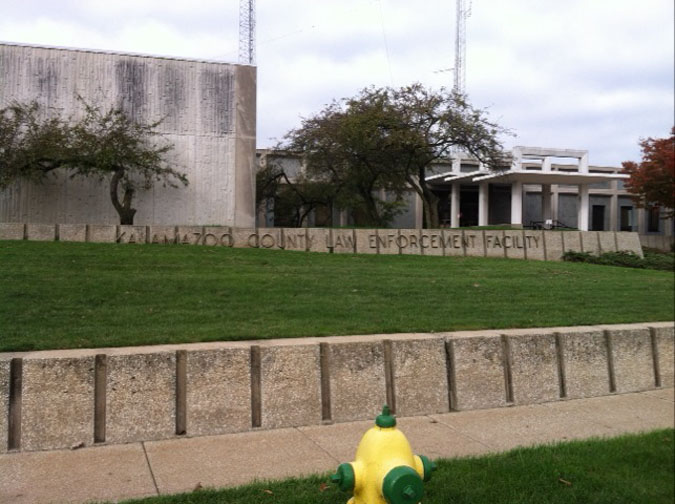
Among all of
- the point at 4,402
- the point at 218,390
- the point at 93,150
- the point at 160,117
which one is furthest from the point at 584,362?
the point at 93,150

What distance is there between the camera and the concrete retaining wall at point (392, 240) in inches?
503

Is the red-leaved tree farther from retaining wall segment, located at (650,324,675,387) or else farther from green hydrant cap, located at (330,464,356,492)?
green hydrant cap, located at (330,464,356,492)

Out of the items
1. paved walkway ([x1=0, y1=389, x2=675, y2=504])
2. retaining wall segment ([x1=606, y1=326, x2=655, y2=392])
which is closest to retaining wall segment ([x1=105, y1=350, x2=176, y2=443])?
paved walkway ([x1=0, y1=389, x2=675, y2=504])

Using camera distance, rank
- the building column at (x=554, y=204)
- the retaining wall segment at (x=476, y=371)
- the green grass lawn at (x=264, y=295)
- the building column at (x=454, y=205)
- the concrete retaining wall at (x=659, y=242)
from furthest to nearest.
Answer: the concrete retaining wall at (x=659, y=242)
the building column at (x=454, y=205)
the building column at (x=554, y=204)
the retaining wall segment at (x=476, y=371)
the green grass lawn at (x=264, y=295)

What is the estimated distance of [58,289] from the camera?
23.9 ft

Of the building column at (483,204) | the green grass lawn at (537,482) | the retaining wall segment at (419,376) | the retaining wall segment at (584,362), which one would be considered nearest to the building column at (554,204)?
the building column at (483,204)

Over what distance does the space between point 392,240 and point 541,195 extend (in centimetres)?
573

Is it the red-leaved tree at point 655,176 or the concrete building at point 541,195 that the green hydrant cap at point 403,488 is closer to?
the concrete building at point 541,195

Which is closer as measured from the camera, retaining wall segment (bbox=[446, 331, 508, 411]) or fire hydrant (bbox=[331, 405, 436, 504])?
fire hydrant (bbox=[331, 405, 436, 504])

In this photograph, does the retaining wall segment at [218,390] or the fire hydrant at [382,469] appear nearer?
the fire hydrant at [382,469]

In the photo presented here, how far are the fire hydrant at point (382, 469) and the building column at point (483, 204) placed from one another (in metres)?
6.76

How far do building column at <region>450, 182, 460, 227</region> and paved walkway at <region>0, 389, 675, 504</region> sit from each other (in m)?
4.26

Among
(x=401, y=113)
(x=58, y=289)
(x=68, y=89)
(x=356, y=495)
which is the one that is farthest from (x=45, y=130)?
(x=356, y=495)

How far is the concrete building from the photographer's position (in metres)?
8.88
